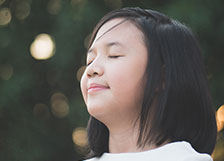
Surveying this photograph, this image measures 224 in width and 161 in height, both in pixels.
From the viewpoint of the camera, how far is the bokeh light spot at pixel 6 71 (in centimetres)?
452

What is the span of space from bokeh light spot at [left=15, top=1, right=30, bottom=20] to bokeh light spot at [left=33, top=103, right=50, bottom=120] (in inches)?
41.5

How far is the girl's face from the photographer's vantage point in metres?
1.53

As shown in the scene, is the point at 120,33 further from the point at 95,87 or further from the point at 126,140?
the point at 126,140

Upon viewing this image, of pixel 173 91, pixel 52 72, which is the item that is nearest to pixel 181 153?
pixel 173 91

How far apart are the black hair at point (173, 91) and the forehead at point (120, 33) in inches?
0.9

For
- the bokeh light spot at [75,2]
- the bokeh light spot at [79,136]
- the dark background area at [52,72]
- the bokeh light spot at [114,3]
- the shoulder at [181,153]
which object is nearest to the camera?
the shoulder at [181,153]

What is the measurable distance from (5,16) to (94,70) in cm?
339

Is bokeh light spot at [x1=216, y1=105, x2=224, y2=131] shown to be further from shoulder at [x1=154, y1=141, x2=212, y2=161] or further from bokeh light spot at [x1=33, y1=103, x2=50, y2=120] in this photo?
shoulder at [x1=154, y1=141, x2=212, y2=161]

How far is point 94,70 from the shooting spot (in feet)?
5.14

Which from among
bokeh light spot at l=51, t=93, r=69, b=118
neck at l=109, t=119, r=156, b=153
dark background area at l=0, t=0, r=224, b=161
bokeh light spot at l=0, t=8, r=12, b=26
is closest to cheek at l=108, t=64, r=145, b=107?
neck at l=109, t=119, r=156, b=153

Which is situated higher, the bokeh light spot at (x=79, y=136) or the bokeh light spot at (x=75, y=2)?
the bokeh light spot at (x=75, y=2)

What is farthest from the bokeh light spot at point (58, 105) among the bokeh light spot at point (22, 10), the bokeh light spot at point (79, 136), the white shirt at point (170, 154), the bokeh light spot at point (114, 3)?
the white shirt at point (170, 154)

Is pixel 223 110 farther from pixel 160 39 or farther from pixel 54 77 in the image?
pixel 160 39

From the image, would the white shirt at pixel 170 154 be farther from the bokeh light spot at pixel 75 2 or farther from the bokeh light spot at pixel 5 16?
the bokeh light spot at pixel 5 16
